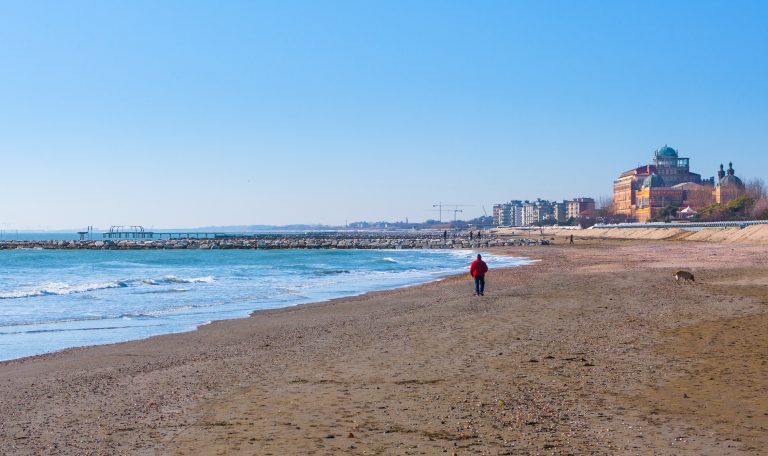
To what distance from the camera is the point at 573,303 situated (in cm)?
1841

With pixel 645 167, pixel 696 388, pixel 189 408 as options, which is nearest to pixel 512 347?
pixel 696 388

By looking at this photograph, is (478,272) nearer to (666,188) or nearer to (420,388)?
(420,388)

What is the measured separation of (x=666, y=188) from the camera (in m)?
140

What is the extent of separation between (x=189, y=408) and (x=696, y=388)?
535 centimetres

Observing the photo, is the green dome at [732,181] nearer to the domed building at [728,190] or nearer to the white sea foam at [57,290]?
the domed building at [728,190]

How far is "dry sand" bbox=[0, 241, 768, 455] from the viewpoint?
6.74m

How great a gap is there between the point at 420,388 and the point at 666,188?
463ft

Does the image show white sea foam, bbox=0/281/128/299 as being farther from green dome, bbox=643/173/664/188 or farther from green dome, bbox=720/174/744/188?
green dome, bbox=643/173/664/188

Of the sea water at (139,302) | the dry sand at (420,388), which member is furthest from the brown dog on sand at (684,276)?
the sea water at (139,302)

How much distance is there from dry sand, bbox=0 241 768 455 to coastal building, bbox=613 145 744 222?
11612 centimetres

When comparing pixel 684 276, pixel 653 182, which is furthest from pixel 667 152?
pixel 684 276

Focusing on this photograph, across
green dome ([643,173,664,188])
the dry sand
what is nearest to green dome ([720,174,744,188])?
green dome ([643,173,664,188])

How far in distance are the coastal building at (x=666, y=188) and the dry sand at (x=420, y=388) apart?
116m

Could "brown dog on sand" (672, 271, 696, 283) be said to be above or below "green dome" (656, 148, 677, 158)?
below
